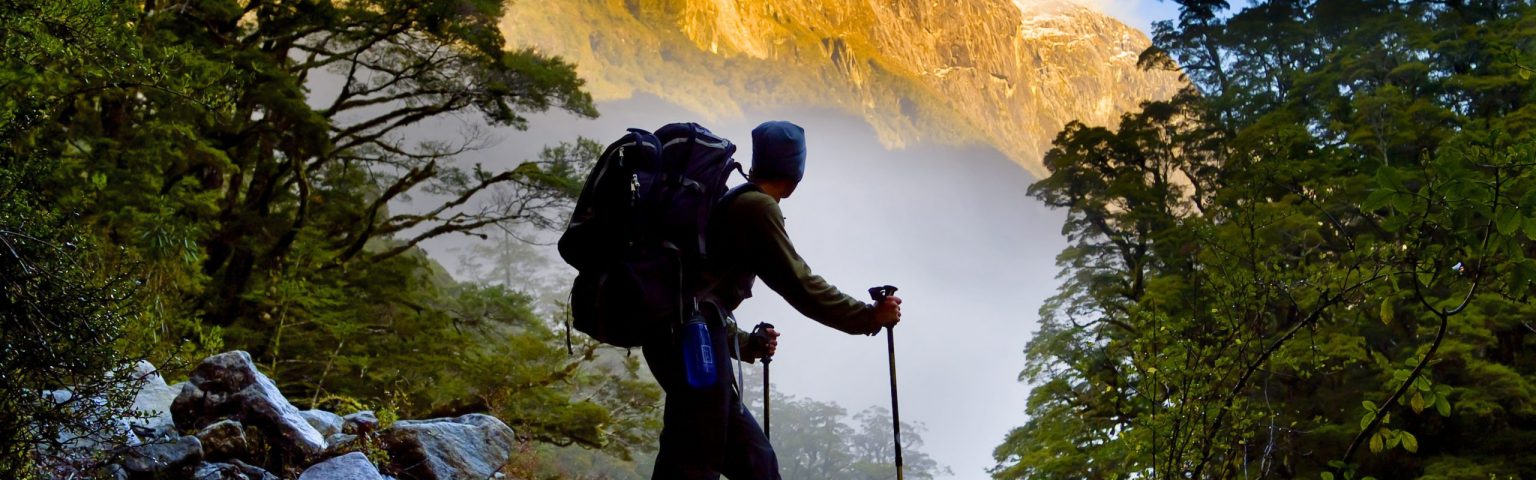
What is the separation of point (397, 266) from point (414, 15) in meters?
3.49

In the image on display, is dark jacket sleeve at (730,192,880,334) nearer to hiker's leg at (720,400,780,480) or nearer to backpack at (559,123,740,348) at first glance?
backpack at (559,123,740,348)

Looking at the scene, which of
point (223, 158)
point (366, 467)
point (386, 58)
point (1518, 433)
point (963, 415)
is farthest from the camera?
point (963, 415)

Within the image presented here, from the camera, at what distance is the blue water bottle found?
203 centimetres

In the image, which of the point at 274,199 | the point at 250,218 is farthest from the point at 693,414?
the point at 274,199

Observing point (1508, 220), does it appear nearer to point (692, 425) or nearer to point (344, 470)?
point (692, 425)

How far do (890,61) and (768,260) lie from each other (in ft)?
299

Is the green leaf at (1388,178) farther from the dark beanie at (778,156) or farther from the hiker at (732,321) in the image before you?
the dark beanie at (778,156)

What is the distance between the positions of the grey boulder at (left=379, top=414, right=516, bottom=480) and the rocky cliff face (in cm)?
6836

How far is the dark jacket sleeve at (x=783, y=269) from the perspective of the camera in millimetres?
2135

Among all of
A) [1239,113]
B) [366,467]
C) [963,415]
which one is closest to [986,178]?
[963,415]

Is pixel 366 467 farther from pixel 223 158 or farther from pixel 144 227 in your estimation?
pixel 223 158

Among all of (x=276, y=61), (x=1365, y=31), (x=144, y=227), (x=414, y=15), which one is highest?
(x=1365, y=31)

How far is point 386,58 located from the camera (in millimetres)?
12750

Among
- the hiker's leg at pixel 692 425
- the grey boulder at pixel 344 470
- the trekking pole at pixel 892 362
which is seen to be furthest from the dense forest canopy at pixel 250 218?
the trekking pole at pixel 892 362
